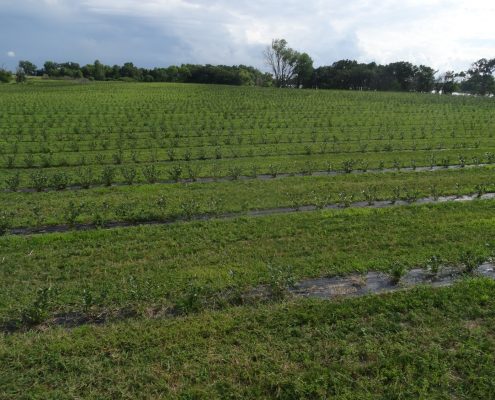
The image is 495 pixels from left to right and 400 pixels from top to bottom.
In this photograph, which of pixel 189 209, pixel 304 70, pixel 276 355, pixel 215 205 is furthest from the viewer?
pixel 304 70

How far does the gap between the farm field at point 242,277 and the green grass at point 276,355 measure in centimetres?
3

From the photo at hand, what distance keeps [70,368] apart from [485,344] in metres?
7.08

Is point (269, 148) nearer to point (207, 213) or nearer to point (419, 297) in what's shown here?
point (207, 213)

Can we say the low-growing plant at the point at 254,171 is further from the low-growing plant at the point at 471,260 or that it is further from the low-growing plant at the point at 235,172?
the low-growing plant at the point at 471,260

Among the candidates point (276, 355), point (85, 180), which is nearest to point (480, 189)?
point (276, 355)

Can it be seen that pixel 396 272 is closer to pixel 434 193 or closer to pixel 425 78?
pixel 434 193

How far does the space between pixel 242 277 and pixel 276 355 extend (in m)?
2.59

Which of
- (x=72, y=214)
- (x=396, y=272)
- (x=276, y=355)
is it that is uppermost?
(x=396, y=272)

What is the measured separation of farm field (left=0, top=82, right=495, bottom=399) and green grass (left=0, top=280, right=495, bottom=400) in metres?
0.03

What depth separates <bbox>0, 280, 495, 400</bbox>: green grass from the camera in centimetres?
605

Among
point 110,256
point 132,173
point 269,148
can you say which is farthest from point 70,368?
point 269,148

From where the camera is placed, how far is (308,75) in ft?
374

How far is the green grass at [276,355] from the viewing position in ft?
19.9

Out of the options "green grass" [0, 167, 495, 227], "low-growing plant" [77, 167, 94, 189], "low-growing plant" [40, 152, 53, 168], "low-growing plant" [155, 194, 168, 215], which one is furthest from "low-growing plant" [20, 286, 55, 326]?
"low-growing plant" [40, 152, 53, 168]
